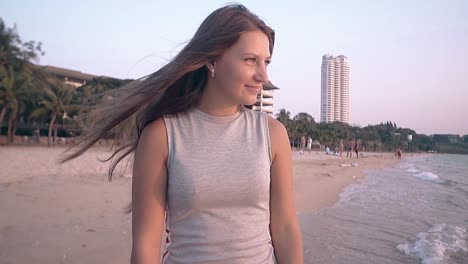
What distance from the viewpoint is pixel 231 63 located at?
169 cm

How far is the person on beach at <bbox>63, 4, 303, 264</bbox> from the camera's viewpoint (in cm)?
153

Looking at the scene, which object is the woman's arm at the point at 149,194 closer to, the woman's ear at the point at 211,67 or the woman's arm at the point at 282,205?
the woman's ear at the point at 211,67

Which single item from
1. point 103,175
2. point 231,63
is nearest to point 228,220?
point 231,63

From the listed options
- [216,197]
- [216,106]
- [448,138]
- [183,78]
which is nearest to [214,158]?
[216,197]

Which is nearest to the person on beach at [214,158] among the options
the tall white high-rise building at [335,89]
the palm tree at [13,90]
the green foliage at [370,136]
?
the palm tree at [13,90]

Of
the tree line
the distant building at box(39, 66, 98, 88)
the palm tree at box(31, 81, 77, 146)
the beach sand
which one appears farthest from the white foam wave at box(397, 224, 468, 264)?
the distant building at box(39, 66, 98, 88)

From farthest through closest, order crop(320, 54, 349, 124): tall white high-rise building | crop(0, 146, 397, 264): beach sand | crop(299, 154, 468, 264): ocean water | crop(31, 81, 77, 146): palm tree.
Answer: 1. crop(320, 54, 349, 124): tall white high-rise building
2. crop(31, 81, 77, 146): palm tree
3. crop(299, 154, 468, 264): ocean water
4. crop(0, 146, 397, 264): beach sand

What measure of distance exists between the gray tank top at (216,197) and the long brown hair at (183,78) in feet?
0.61

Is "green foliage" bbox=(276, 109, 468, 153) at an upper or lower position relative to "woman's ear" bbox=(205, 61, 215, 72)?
upper

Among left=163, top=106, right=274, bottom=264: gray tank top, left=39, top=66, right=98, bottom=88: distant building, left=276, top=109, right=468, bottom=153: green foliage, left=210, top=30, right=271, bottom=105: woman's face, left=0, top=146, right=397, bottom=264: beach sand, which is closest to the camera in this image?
left=163, top=106, right=274, bottom=264: gray tank top

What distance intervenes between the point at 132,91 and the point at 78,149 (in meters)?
0.54

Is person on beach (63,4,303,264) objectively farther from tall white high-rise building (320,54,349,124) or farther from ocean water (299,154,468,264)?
tall white high-rise building (320,54,349,124)

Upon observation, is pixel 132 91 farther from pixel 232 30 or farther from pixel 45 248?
pixel 45 248

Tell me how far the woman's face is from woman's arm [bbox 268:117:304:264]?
183 millimetres
